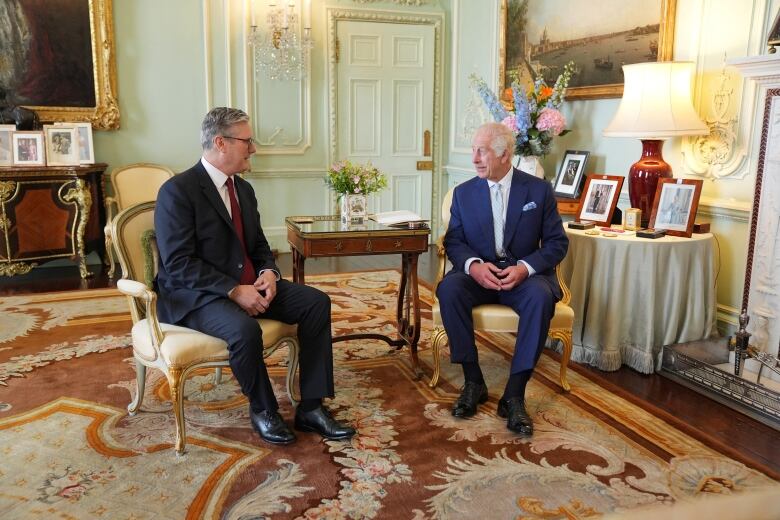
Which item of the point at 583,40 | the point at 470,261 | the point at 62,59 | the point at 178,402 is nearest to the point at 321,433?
the point at 178,402

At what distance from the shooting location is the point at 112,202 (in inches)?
221

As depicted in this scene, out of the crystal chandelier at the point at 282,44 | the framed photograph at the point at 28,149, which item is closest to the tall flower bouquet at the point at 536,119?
the crystal chandelier at the point at 282,44

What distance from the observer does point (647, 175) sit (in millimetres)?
3750

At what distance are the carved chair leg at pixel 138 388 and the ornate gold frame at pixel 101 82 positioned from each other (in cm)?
357

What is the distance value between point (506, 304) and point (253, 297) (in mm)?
1125

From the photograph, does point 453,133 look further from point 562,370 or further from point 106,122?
point 562,370

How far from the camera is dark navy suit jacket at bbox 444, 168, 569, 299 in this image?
307 centimetres

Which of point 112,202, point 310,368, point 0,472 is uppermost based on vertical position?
point 112,202

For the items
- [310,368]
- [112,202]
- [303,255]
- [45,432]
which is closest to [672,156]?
[303,255]

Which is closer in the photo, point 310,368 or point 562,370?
point 310,368

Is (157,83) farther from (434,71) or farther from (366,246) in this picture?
(366,246)

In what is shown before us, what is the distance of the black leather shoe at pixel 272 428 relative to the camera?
8.49 feet

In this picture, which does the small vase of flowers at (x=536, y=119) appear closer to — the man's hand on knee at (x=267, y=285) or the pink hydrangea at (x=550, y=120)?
the pink hydrangea at (x=550, y=120)

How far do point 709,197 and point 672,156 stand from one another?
1.14ft
